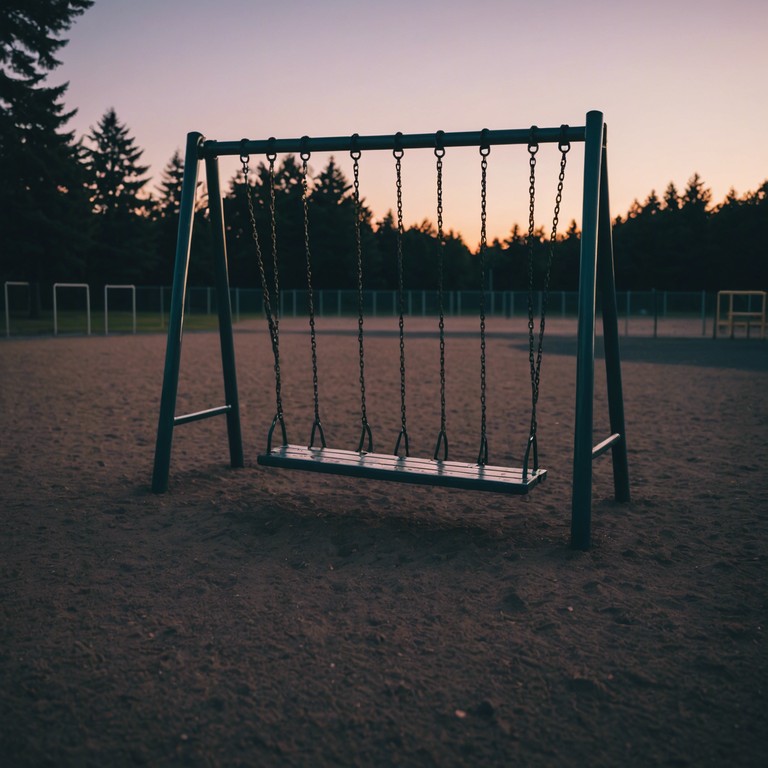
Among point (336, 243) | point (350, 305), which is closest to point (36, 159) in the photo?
point (350, 305)

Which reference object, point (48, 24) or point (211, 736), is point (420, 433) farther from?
point (48, 24)

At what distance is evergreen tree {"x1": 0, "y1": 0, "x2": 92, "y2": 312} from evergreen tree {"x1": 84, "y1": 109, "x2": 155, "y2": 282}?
6532mm

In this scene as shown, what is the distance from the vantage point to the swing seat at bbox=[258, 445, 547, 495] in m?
3.91

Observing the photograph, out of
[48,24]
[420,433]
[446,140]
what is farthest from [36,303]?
[446,140]

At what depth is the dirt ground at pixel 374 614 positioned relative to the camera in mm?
2289

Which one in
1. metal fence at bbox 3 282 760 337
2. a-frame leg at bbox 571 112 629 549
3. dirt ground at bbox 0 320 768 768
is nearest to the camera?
dirt ground at bbox 0 320 768 768

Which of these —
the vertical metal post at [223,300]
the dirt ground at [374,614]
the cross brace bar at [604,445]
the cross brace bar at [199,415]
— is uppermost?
the vertical metal post at [223,300]

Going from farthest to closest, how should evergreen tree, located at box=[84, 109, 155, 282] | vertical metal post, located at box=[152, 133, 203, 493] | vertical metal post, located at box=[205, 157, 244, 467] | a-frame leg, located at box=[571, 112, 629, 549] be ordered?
evergreen tree, located at box=[84, 109, 155, 282], vertical metal post, located at box=[205, 157, 244, 467], vertical metal post, located at box=[152, 133, 203, 493], a-frame leg, located at box=[571, 112, 629, 549]

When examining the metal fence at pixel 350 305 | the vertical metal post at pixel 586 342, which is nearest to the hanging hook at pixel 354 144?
the vertical metal post at pixel 586 342

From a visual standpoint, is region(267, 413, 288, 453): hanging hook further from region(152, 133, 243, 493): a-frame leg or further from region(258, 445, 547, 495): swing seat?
region(152, 133, 243, 493): a-frame leg

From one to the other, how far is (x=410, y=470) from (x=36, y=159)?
3803 centimetres

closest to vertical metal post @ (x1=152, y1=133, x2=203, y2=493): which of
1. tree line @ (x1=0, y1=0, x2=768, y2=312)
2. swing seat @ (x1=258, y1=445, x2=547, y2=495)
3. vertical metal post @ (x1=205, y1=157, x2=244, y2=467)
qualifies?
vertical metal post @ (x1=205, y1=157, x2=244, y2=467)

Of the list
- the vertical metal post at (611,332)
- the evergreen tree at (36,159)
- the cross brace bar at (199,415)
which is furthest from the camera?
the evergreen tree at (36,159)

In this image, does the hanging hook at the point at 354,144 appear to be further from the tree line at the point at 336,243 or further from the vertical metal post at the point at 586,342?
the tree line at the point at 336,243
